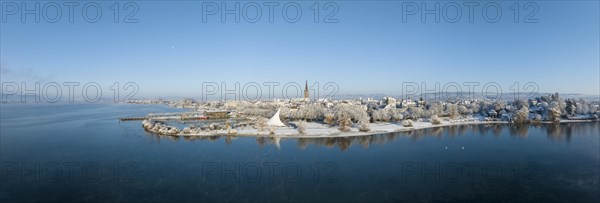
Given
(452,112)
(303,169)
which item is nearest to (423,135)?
(303,169)

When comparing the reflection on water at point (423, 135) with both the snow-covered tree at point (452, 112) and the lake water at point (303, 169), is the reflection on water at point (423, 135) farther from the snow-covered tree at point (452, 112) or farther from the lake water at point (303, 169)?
the snow-covered tree at point (452, 112)

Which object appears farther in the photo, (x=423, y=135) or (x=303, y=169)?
(x=423, y=135)

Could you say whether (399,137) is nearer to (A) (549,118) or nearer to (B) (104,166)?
(B) (104,166)

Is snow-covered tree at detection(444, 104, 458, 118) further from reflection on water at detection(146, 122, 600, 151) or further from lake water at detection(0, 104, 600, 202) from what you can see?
lake water at detection(0, 104, 600, 202)

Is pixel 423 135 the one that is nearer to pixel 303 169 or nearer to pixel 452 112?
pixel 303 169

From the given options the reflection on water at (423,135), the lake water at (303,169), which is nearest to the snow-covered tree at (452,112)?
the reflection on water at (423,135)

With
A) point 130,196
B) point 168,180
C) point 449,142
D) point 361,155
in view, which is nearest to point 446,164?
point 361,155
